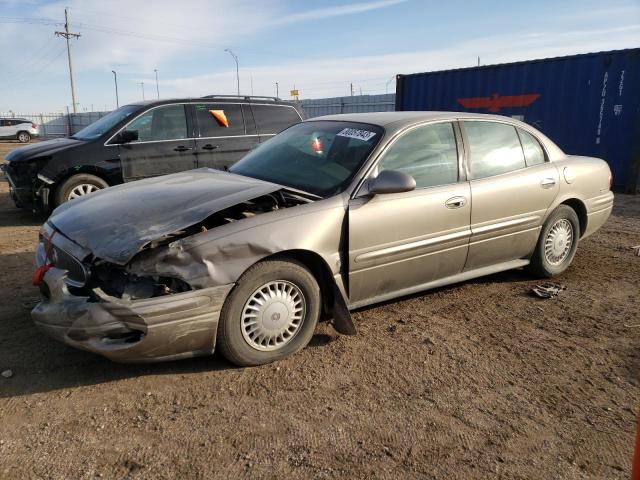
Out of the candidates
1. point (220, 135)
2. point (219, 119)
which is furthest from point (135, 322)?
point (219, 119)

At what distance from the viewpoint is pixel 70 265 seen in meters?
3.12

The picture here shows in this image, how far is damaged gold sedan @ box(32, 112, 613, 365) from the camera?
287cm

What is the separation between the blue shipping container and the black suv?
6.37 meters

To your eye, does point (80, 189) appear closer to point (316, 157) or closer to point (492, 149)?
point (316, 157)

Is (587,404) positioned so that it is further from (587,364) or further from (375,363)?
(375,363)

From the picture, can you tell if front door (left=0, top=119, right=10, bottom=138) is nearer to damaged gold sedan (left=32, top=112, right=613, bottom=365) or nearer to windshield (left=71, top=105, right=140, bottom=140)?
windshield (left=71, top=105, right=140, bottom=140)

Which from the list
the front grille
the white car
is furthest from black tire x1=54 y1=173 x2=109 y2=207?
the white car

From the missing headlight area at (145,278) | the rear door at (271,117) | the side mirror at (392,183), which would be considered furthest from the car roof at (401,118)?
the rear door at (271,117)

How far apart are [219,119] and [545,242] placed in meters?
5.25

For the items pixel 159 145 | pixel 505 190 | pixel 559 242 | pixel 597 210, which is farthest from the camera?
pixel 159 145

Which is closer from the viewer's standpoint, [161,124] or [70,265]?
[70,265]

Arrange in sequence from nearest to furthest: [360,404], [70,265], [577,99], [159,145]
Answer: [360,404] < [70,265] < [159,145] < [577,99]

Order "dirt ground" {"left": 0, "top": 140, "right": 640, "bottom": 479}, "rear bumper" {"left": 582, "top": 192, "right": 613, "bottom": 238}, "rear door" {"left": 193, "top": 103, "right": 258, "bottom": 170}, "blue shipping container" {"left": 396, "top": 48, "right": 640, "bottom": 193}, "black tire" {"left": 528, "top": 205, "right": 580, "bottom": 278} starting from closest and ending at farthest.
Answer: "dirt ground" {"left": 0, "top": 140, "right": 640, "bottom": 479} < "black tire" {"left": 528, "top": 205, "right": 580, "bottom": 278} < "rear bumper" {"left": 582, "top": 192, "right": 613, "bottom": 238} < "rear door" {"left": 193, "top": 103, "right": 258, "bottom": 170} < "blue shipping container" {"left": 396, "top": 48, "right": 640, "bottom": 193}

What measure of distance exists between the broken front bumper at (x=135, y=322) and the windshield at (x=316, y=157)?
3.78 feet
